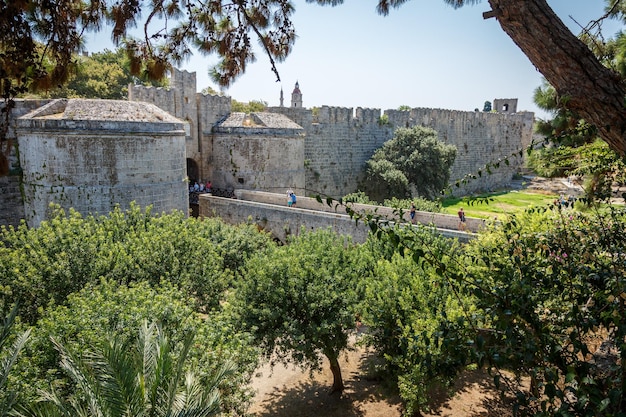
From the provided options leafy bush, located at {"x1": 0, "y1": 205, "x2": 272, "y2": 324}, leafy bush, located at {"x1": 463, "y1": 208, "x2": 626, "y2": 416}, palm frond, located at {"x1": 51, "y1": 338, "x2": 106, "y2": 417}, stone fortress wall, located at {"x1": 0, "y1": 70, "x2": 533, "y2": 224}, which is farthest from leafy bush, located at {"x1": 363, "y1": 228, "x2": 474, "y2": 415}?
stone fortress wall, located at {"x1": 0, "y1": 70, "x2": 533, "y2": 224}

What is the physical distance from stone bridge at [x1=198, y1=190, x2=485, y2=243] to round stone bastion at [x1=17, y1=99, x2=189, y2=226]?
320cm

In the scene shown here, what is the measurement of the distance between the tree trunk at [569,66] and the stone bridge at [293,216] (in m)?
8.57

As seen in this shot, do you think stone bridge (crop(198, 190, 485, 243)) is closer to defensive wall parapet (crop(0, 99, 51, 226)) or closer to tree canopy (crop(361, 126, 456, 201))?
defensive wall parapet (crop(0, 99, 51, 226))

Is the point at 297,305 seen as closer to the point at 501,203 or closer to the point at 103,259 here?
the point at 103,259

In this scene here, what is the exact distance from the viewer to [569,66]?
314 cm

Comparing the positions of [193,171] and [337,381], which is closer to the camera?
[337,381]

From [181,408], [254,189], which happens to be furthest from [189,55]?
[254,189]

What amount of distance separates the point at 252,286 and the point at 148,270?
84.7 inches

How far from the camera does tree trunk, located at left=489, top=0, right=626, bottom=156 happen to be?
3033mm

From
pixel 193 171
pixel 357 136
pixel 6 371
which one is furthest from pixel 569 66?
pixel 357 136

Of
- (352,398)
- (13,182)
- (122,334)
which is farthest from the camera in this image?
(13,182)

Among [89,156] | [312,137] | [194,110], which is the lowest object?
[89,156]

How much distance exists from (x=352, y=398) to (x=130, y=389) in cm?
603

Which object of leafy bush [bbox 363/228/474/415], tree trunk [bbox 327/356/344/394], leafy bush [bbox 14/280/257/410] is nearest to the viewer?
leafy bush [bbox 14/280/257/410]
